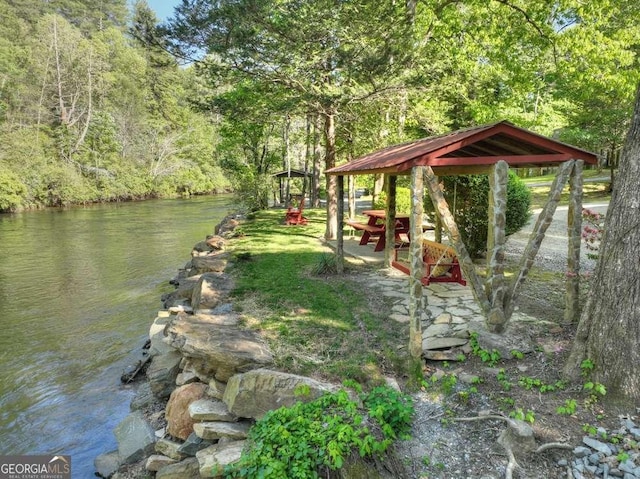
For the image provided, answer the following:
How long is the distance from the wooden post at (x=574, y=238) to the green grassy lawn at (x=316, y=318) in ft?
6.43

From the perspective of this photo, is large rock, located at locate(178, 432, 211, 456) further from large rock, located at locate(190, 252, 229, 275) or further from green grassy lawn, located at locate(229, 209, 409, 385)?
large rock, located at locate(190, 252, 229, 275)

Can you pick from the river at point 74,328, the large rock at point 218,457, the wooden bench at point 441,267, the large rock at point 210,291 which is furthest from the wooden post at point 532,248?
the river at point 74,328

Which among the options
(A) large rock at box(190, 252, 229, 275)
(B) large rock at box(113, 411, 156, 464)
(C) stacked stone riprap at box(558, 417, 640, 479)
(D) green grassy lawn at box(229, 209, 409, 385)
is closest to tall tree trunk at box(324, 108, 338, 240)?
(D) green grassy lawn at box(229, 209, 409, 385)

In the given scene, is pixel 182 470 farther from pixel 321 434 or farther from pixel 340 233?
pixel 340 233

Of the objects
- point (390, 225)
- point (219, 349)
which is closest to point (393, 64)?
point (390, 225)

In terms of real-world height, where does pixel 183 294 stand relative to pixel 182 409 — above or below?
above

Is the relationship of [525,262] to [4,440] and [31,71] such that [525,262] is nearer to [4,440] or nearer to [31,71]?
[4,440]

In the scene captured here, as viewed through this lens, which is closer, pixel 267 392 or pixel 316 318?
pixel 267 392

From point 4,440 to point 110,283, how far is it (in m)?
6.54

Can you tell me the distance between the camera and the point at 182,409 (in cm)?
428

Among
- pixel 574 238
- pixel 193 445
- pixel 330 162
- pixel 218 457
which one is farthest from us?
pixel 330 162

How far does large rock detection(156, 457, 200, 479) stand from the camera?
11.8 ft

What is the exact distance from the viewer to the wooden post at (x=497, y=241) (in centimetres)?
445

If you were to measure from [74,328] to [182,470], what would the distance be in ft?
18.0
